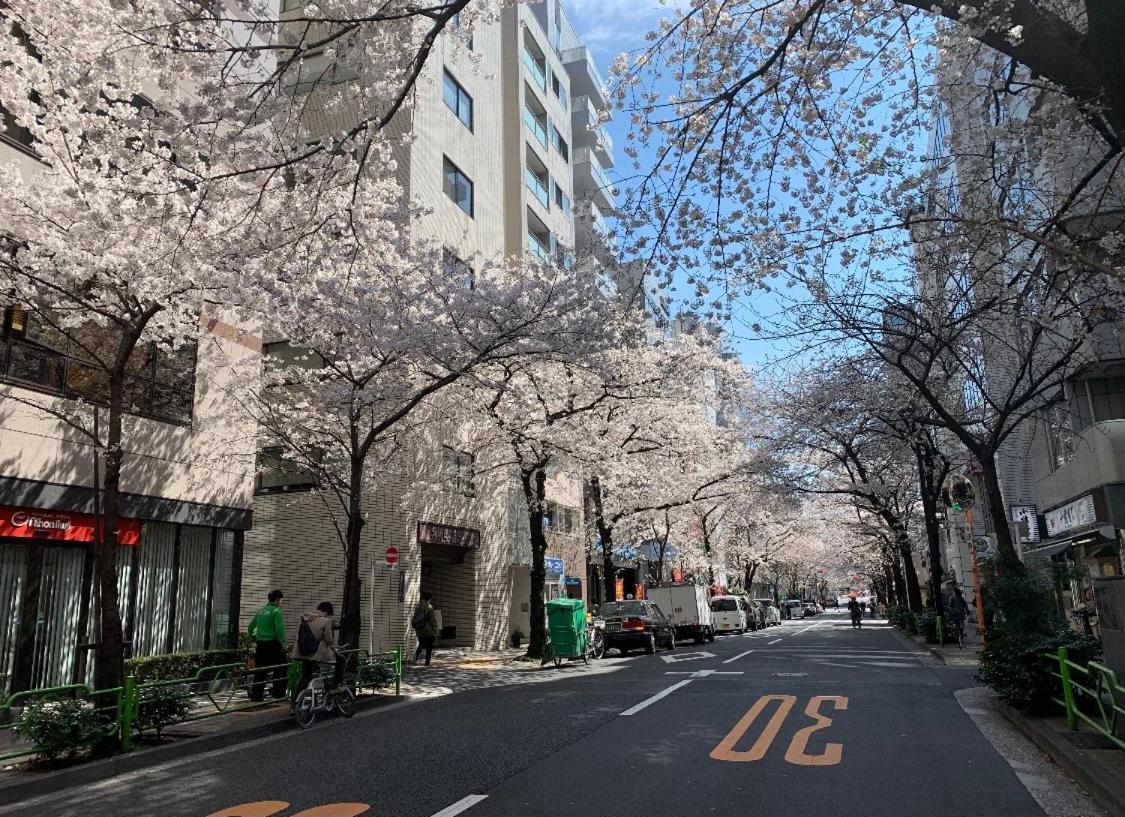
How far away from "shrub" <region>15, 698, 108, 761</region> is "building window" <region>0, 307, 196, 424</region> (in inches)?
182

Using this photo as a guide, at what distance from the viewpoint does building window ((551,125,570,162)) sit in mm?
39344

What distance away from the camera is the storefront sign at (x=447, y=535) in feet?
80.1

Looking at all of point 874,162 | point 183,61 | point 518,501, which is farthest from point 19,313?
point 518,501

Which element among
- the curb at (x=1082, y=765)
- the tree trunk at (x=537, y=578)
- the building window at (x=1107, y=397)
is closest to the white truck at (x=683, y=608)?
the tree trunk at (x=537, y=578)

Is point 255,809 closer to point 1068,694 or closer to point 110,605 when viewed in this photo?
point 110,605

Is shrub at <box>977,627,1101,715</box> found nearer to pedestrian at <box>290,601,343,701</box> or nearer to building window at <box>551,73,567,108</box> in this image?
pedestrian at <box>290,601,343,701</box>

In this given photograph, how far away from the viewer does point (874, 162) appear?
8.57 meters

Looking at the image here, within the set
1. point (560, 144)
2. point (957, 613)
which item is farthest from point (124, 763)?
point (560, 144)

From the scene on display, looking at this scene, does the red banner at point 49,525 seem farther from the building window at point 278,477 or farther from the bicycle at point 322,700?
the building window at point 278,477

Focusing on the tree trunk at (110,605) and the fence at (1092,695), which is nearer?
the fence at (1092,695)

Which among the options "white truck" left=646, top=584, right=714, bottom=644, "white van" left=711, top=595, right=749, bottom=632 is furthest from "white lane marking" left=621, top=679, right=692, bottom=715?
"white van" left=711, top=595, right=749, bottom=632

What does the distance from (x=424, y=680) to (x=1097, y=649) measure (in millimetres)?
→ 12459

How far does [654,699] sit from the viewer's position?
12.7 meters

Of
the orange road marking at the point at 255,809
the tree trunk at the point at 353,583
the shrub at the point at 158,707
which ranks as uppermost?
the tree trunk at the point at 353,583
